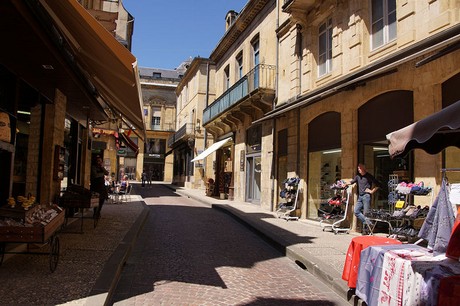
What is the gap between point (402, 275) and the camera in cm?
354

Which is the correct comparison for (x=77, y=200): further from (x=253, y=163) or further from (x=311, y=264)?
(x=253, y=163)

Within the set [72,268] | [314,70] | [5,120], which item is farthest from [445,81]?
[5,120]

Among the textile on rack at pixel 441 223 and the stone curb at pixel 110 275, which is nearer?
the textile on rack at pixel 441 223

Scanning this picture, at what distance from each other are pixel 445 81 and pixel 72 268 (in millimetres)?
7011

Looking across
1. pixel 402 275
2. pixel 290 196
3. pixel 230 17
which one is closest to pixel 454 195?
pixel 402 275

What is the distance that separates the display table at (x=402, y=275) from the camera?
10.5 ft

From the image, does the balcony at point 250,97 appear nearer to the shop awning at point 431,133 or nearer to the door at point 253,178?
the door at point 253,178

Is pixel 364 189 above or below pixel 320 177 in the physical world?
below

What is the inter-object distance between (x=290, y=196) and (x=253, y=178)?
17.0 ft

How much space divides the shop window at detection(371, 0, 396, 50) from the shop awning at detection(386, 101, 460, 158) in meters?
4.99

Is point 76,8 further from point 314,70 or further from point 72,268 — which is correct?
point 314,70

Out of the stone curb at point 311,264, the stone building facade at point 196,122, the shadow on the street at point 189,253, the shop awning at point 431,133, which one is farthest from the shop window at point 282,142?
the stone building facade at point 196,122

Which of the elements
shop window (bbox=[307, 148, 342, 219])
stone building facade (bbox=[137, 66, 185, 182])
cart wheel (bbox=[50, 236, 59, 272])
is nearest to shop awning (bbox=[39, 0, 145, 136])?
cart wheel (bbox=[50, 236, 59, 272])

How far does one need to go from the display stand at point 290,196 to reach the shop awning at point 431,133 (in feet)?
24.9
